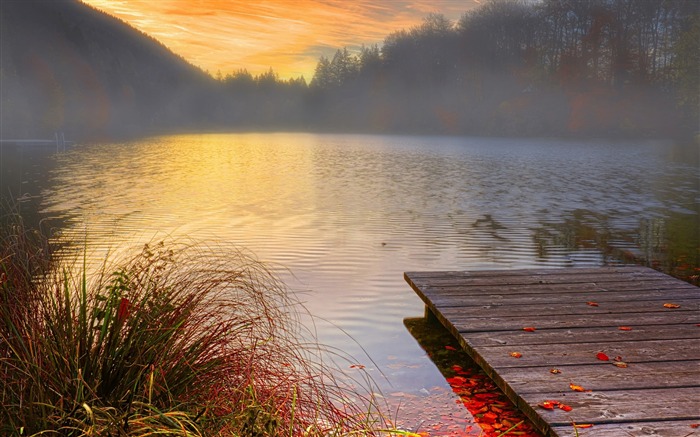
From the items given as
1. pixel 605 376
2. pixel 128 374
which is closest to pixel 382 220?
pixel 605 376

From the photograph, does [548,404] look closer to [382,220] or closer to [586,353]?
[586,353]

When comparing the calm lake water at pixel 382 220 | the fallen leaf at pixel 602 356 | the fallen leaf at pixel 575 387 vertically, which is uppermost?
the fallen leaf at pixel 602 356

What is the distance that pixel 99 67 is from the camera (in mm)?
161375

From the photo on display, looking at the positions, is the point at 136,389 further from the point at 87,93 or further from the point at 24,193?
the point at 87,93

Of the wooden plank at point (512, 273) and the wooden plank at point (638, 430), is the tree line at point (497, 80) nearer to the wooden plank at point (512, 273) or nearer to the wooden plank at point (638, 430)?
the wooden plank at point (512, 273)

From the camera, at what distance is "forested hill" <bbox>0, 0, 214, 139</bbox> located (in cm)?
12975

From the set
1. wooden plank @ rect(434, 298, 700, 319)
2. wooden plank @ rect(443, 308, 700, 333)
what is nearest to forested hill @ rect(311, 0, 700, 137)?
wooden plank @ rect(434, 298, 700, 319)

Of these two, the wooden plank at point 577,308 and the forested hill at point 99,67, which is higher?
the forested hill at point 99,67

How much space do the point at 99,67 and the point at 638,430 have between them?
171081mm

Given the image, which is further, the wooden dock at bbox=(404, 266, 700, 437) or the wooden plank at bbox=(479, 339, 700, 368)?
the wooden plank at bbox=(479, 339, 700, 368)

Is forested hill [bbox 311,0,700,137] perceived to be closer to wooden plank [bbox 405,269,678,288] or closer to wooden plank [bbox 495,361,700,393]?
wooden plank [bbox 405,269,678,288]

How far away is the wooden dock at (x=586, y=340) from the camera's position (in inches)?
144

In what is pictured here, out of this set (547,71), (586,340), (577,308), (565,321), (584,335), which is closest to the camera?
(586,340)

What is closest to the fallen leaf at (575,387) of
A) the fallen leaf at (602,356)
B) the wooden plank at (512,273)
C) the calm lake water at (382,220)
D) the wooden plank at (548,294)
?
the fallen leaf at (602,356)
